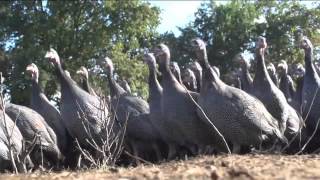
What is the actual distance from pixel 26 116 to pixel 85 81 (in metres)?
3.27

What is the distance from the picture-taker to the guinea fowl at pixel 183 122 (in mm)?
10742

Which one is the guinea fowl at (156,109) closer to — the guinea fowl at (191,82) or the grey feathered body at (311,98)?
the guinea fowl at (191,82)

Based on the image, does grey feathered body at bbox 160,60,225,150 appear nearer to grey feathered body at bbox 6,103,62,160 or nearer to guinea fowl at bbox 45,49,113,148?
guinea fowl at bbox 45,49,113,148

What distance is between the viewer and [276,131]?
10219mm

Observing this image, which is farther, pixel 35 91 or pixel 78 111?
pixel 35 91

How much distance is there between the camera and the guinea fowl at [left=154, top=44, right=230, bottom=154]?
423 inches

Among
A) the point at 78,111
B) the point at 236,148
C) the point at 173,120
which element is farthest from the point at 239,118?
the point at 78,111

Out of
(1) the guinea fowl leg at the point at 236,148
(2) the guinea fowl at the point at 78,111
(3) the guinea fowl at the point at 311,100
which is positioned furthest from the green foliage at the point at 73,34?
(1) the guinea fowl leg at the point at 236,148

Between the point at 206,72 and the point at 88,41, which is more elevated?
the point at 88,41

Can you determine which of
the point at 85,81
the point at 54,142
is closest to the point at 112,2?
the point at 85,81

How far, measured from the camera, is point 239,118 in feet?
32.7

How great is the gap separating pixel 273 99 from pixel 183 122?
1488 mm

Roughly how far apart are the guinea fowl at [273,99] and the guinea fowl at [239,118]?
2.25 feet

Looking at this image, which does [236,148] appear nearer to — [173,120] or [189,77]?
[173,120]
